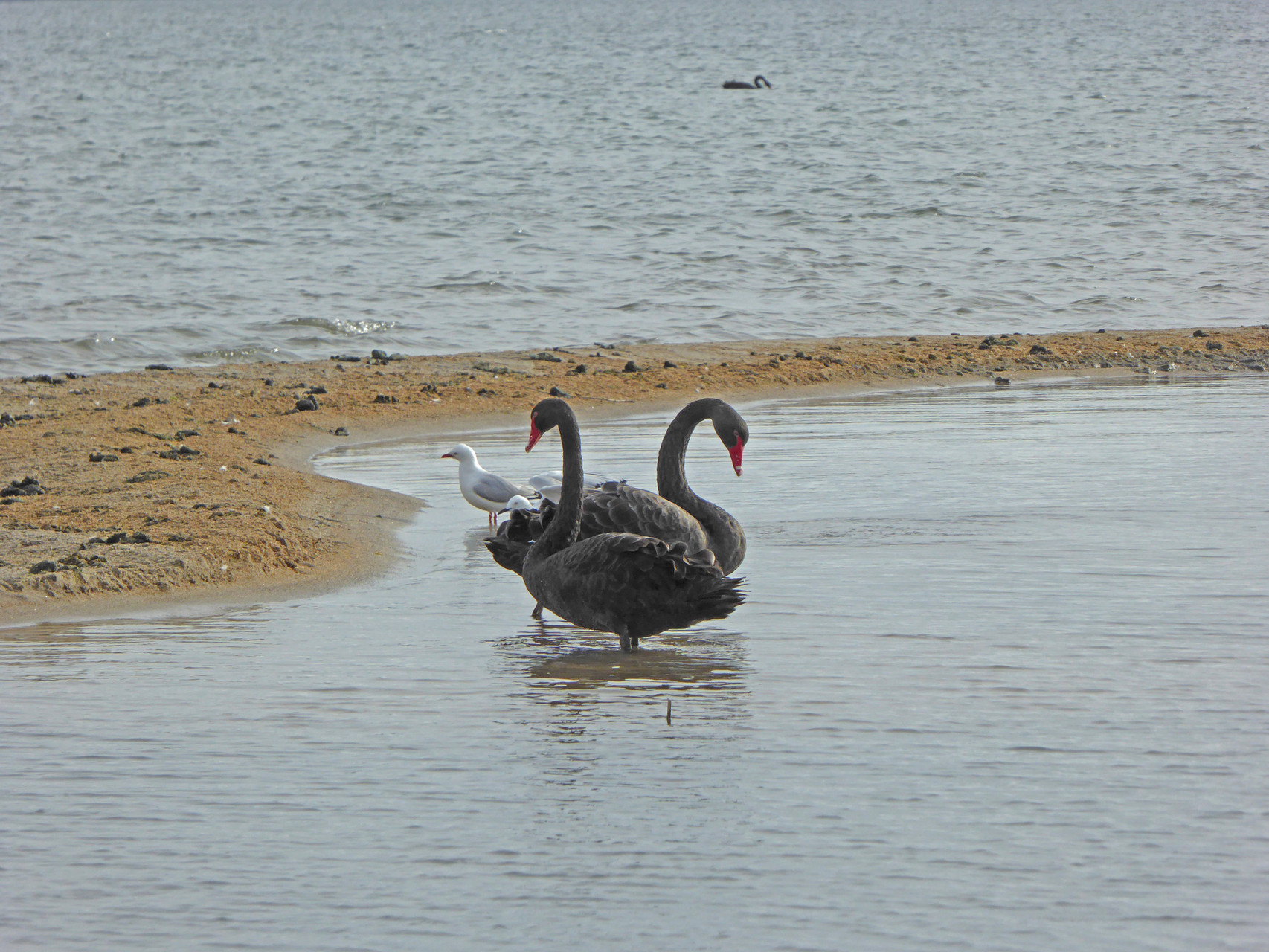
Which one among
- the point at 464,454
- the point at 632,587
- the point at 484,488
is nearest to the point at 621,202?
the point at 464,454

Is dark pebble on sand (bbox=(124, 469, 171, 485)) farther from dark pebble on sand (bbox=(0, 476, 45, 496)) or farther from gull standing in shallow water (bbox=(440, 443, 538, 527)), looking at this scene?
gull standing in shallow water (bbox=(440, 443, 538, 527))

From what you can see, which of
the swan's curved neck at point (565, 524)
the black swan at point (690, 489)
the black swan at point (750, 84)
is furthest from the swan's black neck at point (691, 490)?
the black swan at point (750, 84)

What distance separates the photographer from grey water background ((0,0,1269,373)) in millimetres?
20594

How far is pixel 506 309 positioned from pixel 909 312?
18.0 ft

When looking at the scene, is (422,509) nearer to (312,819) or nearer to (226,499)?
(226,499)

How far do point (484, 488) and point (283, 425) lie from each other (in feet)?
13.6

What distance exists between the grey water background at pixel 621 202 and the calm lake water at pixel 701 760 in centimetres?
1138

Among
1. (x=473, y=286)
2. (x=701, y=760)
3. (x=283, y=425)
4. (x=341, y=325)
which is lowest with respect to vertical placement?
(x=701, y=760)

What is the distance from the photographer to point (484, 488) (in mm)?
9914

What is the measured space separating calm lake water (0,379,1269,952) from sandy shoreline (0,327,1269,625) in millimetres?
636

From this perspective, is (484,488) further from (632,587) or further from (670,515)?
(632,587)

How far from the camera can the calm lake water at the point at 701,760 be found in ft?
13.9

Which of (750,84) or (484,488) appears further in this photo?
(750,84)

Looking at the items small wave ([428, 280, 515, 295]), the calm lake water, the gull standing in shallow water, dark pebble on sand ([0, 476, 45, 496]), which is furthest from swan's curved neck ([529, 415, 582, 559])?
small wave ([428, 280, 515, 295])
